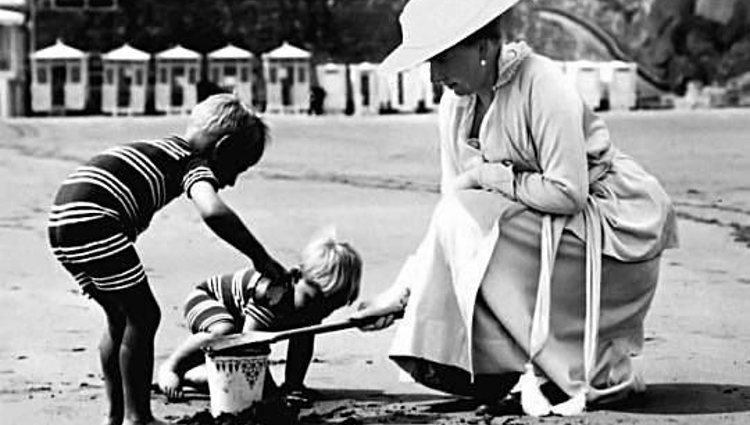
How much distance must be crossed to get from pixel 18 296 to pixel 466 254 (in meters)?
3.29

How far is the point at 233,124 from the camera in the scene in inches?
195

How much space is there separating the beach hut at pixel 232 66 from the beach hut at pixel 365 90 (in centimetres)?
147

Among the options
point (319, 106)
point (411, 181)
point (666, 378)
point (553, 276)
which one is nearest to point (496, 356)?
point (553, 276)

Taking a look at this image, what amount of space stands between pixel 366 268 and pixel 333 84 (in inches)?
708

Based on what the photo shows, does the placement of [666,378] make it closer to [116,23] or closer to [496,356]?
[496,356]

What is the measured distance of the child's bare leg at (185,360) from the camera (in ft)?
17.3

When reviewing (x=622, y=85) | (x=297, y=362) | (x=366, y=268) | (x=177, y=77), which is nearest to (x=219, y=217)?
(x=297, y=362)

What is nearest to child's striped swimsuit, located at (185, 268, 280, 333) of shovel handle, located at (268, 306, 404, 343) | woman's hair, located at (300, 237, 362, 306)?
woman's hair, located at (300, 237, 362, 306)

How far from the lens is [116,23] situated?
87.1ft

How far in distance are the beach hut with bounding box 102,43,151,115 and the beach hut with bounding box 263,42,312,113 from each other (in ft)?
5.71

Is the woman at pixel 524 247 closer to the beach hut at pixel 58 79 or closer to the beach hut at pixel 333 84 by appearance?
the beach hut at pixel 333 84

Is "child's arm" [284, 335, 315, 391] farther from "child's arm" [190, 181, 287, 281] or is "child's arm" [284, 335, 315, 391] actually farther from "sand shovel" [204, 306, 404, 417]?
"child's arm" [190, 181, 287, 281]

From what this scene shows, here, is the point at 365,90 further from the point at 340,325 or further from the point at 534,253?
the point at 340,325

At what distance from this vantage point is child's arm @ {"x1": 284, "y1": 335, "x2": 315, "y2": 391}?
527cm
